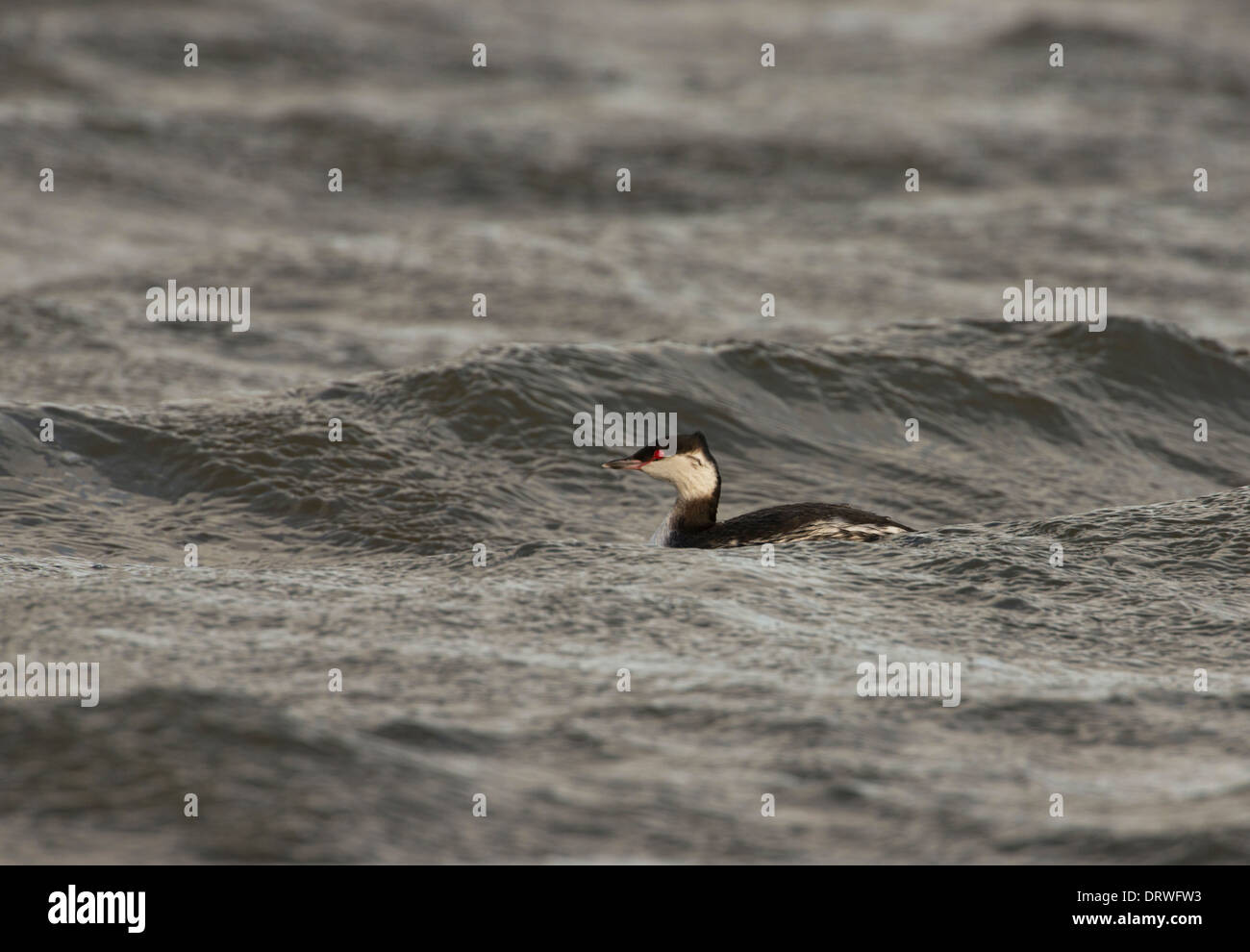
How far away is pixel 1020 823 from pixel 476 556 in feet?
11.1

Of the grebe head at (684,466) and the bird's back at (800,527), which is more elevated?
the grebe head at (684,466)

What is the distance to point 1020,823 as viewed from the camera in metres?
5.20

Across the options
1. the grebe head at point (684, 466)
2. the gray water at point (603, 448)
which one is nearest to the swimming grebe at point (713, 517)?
the grebe head at point (684, 466)

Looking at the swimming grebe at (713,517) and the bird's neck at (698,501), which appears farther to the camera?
the bird's neck at (698,501)

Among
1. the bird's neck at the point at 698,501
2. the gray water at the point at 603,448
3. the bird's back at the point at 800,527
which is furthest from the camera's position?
the bird's neck at the point at 698,501

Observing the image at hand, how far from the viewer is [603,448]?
1089cm

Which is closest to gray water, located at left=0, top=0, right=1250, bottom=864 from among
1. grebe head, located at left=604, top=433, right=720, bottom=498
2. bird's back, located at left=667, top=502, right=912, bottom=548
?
bird's back, located at left=667, top=502, right=912, bottom=548

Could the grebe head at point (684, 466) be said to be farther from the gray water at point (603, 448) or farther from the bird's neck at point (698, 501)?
the gray water at point (603, 448)

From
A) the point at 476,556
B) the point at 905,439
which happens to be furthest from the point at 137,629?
the point at 905,439

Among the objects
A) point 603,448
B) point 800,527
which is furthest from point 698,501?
point 603,448

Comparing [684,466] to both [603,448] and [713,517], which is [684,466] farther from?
[603,448]

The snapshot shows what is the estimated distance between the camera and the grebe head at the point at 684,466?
29.1ft
